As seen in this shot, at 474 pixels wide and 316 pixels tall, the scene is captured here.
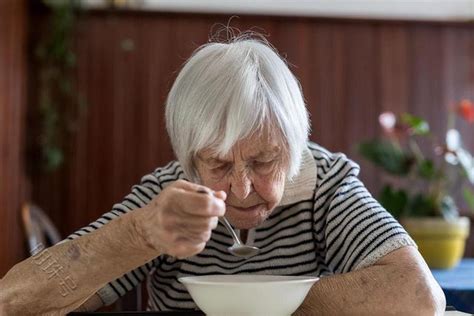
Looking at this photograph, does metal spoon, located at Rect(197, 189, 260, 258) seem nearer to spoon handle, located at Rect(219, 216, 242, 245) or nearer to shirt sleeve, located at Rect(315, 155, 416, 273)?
spoon handle, located at Rect(219, 216, 242, 245)

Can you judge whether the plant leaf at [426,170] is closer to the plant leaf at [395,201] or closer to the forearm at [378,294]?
the plant leaf at [395,201]

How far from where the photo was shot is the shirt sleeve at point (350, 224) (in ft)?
4.37

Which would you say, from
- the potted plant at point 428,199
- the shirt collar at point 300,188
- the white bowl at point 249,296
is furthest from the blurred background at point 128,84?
the white bowl at point 249,296

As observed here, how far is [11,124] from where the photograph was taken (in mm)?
3762

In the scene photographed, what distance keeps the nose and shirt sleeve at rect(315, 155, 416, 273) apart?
197 mm

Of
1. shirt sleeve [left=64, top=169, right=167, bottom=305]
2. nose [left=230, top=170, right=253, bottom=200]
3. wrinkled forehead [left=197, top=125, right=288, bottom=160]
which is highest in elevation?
wrinkled forehead [left=197, top=125, right=288, bottom=160]

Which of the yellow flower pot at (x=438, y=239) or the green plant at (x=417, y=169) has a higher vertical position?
the green plant at (x=417, y=169)

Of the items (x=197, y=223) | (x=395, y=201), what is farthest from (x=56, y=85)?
(x=197, y=223)

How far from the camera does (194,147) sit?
1.33 metres

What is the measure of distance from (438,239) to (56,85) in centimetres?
203

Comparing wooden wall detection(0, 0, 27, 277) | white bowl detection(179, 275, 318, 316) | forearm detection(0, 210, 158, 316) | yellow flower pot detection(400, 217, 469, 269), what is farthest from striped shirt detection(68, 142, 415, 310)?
wooden wall detection(0, 0, 27, 277)

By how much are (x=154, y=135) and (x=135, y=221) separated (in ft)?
9.55

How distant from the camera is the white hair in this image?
4.21 ft

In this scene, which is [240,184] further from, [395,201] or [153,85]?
[153,85]
